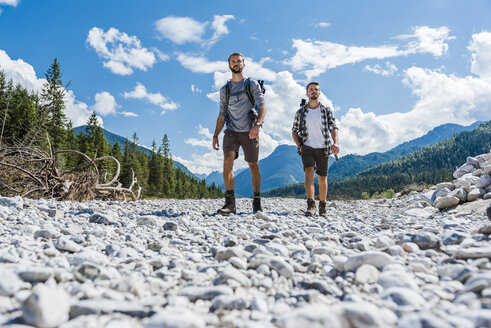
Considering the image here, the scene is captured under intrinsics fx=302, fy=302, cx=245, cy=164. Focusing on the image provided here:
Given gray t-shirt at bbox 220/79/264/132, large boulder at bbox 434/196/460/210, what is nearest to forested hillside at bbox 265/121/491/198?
large boulder at bbox 434/196/460/210

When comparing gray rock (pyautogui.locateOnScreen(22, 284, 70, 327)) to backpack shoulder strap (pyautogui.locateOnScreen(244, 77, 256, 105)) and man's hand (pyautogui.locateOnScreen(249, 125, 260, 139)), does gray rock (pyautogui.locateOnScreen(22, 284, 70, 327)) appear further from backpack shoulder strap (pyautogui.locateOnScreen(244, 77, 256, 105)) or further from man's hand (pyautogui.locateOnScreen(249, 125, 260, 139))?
backpack shoulder strap (pyautogui.locateOnScreen(244, 77, 256, 105))

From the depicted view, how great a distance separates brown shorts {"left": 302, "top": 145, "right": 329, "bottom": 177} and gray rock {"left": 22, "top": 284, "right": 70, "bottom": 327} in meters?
5.47

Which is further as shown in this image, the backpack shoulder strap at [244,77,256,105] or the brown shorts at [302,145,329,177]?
the brown shorts at [302,145,329,177]

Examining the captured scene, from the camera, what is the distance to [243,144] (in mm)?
6270

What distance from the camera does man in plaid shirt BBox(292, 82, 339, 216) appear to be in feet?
20.9

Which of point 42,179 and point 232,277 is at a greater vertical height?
point 42,179

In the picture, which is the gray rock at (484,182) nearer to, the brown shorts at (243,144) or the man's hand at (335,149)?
the man's hand at (335,149)

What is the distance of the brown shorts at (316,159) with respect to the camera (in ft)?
20.9

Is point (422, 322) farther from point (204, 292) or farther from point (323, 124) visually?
point (323, 124)

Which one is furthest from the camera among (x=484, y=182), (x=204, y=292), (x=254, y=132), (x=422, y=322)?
(x=484, y=182)

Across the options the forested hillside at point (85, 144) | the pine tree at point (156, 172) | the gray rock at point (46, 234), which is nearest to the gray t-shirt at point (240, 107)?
the gray rock at point (46, 234)

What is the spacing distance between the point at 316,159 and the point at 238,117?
1.88 meters

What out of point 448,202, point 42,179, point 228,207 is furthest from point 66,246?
point 448,202

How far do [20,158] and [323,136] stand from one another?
8.33 metres
